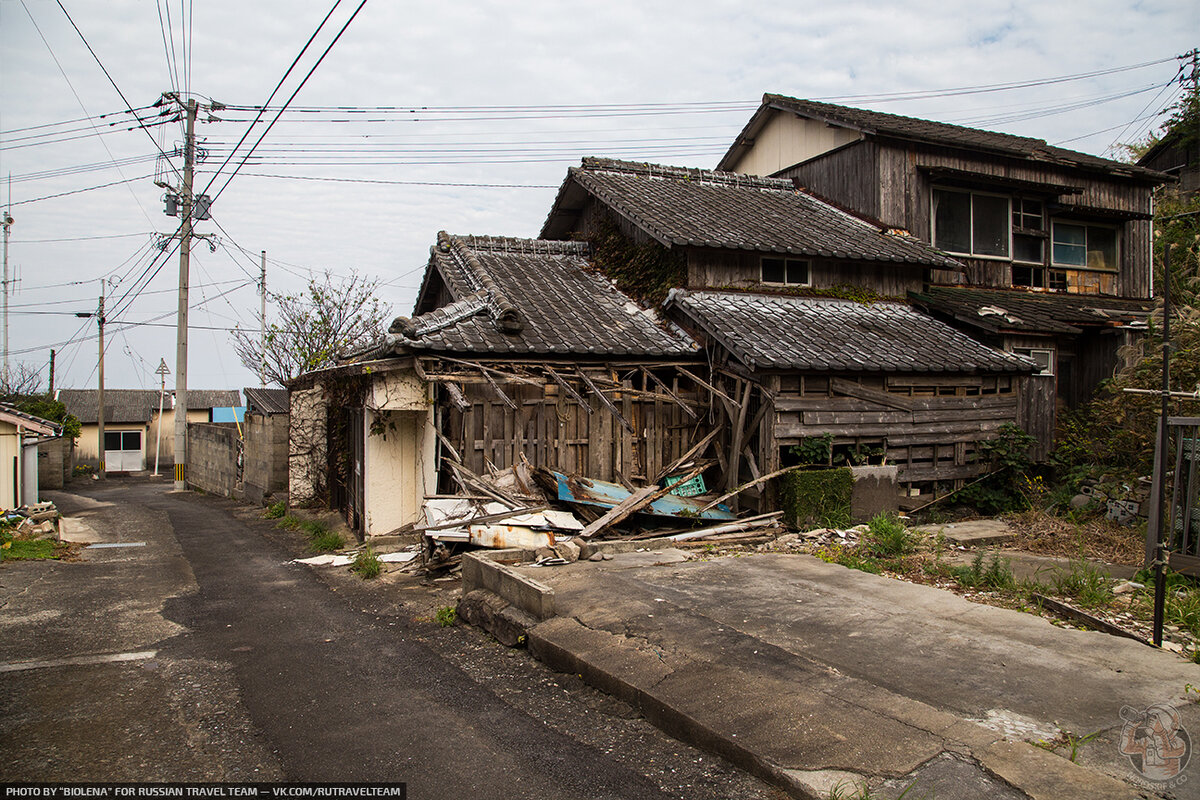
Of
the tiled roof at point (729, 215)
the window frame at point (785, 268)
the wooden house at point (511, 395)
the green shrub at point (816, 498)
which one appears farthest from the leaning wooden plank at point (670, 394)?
the window frame at point (785, 268)

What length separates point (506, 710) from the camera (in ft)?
16.0

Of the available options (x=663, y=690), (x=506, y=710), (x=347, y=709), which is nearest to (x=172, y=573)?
(x=347, y=709)

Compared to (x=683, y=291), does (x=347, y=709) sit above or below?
below

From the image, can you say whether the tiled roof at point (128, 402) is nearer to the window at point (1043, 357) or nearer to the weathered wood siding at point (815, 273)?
the weathered wood siding at point (815, 273)

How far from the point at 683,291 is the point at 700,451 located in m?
3.03

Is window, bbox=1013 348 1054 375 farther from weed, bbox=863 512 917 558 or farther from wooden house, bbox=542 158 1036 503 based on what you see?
weed, bbox=863 512 917 558

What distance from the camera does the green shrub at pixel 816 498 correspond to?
10.0 m

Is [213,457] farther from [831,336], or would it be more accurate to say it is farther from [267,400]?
[831,336]

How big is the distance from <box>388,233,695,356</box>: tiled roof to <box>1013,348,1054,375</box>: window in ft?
23.2

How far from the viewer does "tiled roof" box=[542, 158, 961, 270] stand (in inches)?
507

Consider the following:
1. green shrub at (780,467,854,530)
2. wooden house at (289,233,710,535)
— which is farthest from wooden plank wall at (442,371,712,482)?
green shrub at (780,467,854,530)

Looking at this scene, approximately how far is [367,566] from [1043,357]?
12900mm

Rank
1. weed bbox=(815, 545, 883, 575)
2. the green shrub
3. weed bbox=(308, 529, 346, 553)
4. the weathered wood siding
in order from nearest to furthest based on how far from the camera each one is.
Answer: weed bbox=(815, 545, 883, 575), the green shrub, weed bbox=(308, 529, 346, 553), the weathered wood siding

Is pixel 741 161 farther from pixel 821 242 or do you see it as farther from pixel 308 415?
pixel 308 415
